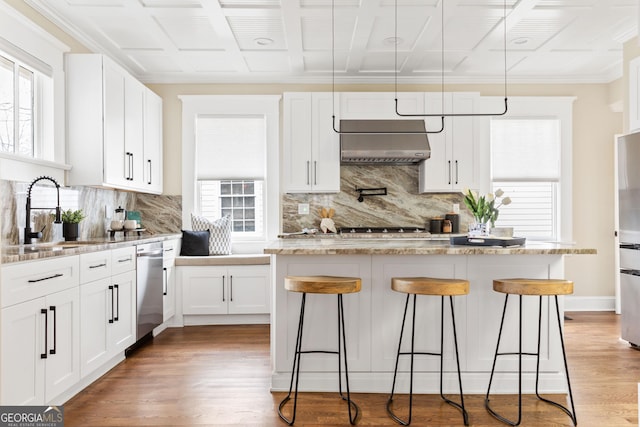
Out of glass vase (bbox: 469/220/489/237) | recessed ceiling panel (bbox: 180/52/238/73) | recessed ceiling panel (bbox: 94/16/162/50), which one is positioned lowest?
glass vase (bbox: 469/220/489/237)

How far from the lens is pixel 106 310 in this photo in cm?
329

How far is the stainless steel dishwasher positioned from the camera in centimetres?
388

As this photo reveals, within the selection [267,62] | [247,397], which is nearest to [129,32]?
[267,62]

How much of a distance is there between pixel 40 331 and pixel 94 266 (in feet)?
2.17

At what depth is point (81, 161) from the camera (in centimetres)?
388

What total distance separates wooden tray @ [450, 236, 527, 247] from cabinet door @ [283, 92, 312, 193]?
8.08ft

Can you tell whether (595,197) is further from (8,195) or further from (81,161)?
(8,195)

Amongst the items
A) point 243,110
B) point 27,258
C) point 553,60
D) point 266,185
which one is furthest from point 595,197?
point 27,258

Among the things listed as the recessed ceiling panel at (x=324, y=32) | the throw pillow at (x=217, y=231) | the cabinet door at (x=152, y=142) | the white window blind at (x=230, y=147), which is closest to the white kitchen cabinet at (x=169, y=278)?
the throw pillow at (x=217, y=231)

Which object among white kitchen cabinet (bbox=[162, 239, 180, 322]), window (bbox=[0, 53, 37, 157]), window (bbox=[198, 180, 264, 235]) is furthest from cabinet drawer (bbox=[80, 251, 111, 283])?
window (bbox=[198, 180, 264, 235])

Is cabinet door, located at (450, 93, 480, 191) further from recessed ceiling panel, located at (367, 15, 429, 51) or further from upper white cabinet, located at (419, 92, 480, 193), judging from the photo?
recessed ceiling panel, located at (367, 15, 429, 51)

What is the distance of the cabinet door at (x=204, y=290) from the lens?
4840mm

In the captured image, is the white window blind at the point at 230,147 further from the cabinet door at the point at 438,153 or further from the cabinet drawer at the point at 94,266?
the cabinet drawer at the point at 94,266

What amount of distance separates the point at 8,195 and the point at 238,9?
7.38 ft
